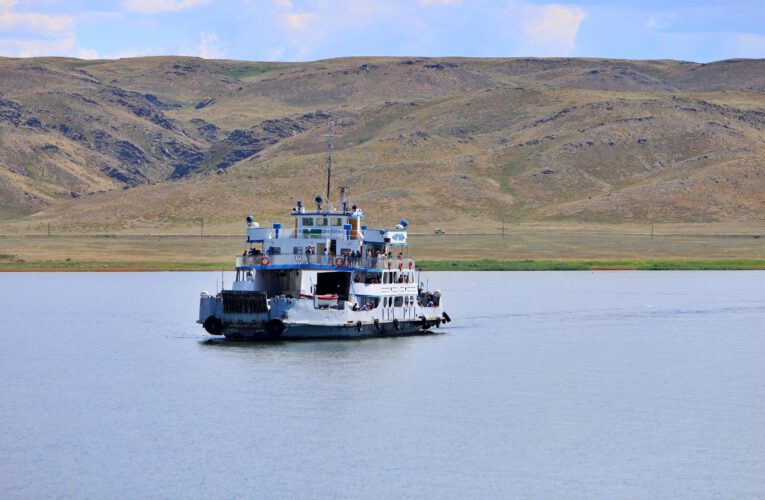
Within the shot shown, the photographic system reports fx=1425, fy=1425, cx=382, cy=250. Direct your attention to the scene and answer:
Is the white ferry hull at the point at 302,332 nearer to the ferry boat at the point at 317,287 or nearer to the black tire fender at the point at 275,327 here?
the ferry boat at the point at 317,287

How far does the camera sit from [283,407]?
4941cm

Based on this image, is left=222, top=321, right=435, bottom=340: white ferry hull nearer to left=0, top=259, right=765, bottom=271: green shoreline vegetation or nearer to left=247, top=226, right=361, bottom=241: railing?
left=247, top=226, right=361, bottom=241: railing

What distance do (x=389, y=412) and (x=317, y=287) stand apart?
21514 mm

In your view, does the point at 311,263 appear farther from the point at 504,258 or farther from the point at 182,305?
the point at 504,258

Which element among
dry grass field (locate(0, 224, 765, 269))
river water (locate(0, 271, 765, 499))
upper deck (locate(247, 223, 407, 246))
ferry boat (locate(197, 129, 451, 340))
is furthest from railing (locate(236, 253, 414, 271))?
dry grass field (locate(0, 224, 765, 269))

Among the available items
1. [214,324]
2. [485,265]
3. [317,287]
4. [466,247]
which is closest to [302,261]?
[317,287]

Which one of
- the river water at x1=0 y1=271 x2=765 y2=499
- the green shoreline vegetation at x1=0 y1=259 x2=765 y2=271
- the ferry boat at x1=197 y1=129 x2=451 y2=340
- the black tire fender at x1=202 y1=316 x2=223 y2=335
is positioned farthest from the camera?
the green shoreline vegetation at x1=0 y1=259 x2=765 y2=271

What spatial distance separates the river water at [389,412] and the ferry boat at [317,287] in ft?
3.67

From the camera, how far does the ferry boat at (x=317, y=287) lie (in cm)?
6662

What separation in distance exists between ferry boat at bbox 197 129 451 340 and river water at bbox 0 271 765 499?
1.12 m

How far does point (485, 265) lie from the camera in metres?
149

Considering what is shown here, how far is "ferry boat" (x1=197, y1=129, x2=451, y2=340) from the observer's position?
219ft

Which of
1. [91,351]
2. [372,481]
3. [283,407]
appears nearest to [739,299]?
[91,351]

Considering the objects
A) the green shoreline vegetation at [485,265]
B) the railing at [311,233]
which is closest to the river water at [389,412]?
the railing at [311,233]
